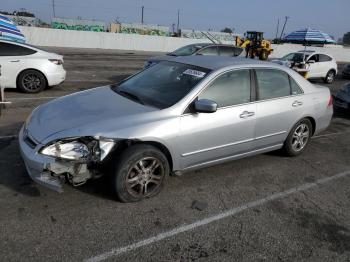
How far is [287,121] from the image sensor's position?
5.41 m

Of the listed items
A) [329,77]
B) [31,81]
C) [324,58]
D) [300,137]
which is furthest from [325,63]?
[31,81]

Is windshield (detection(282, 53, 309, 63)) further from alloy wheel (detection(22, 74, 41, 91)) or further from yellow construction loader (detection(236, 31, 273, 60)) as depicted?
alloy wheel (detection(22, 74, 41, 91))

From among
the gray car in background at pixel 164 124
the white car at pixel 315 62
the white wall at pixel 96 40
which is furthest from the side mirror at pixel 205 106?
the white wall at pixel 96 40

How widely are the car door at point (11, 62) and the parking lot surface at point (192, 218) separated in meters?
4.34

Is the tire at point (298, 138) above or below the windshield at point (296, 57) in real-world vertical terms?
below

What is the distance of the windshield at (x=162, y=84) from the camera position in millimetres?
4422

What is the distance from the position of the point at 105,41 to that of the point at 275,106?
33849mm

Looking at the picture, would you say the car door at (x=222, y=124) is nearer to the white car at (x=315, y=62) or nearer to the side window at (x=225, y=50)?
the side window at (x=225, y=50)

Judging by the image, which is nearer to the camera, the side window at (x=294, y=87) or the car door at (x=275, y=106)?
the car door at (x=275, y=106)

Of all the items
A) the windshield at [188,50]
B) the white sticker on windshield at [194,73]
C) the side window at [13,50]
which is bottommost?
the windshield at [188,50]

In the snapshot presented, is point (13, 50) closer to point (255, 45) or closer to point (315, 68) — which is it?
point (315, 68)

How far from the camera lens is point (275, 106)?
519 centimetres

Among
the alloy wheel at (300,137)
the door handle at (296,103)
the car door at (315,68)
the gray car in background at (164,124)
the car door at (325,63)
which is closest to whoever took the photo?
the gray car in background at (164,124)

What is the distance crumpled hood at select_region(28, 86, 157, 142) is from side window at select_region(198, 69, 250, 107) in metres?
0.85
